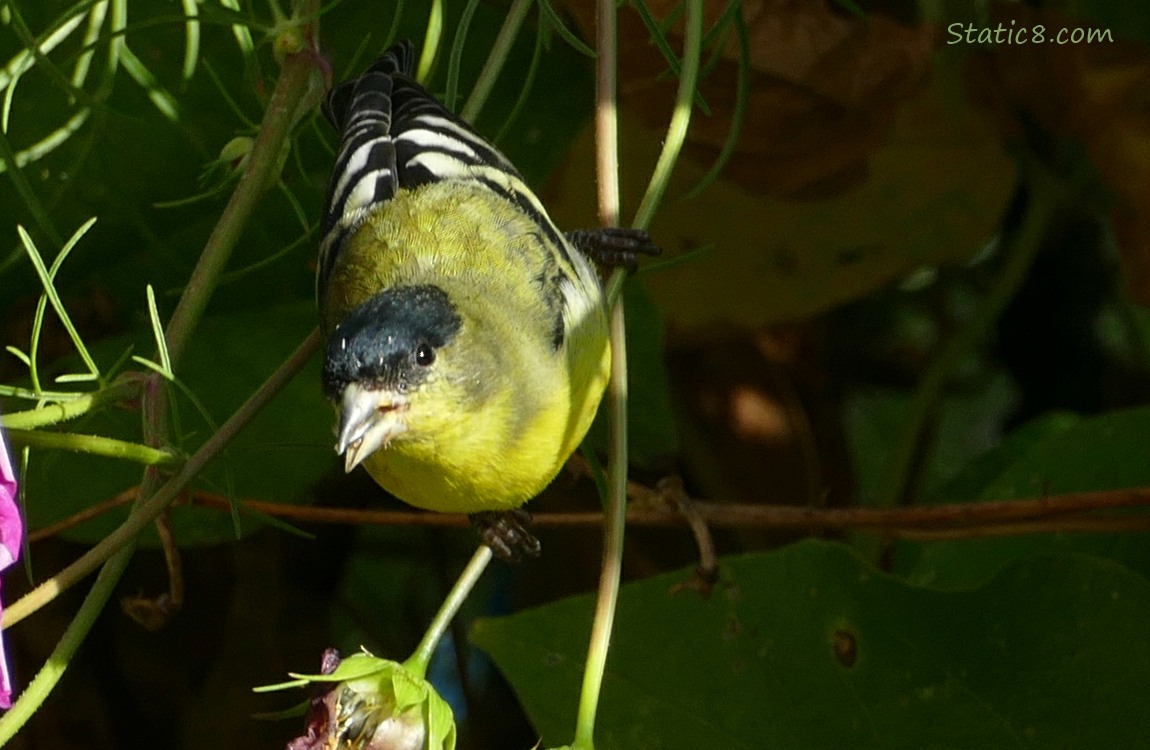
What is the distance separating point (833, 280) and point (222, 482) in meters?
0.66

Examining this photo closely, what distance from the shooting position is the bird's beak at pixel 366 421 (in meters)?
0.81

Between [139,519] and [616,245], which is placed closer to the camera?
[139,519]

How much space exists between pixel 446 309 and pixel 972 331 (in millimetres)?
735

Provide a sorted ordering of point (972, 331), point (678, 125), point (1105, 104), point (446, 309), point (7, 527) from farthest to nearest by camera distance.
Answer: point (972, 331)
point (1105, 104)
point (446, 309)
point (678, 125)
point (7, 527)

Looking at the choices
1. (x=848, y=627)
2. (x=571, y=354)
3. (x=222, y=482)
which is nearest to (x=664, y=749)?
(x=848, y=627)

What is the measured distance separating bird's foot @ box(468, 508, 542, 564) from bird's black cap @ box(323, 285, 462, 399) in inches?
5.7

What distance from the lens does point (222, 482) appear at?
1.25 m

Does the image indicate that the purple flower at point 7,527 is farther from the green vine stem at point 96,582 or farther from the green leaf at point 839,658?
the green leaf at point 839,658

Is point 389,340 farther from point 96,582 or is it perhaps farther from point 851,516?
point 851,516

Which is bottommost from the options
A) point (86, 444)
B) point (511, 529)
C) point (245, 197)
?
point (511, 529)

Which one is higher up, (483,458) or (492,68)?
(492,68)

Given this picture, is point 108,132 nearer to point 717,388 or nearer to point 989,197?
point 717,388

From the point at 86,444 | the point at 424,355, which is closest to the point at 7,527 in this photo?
the point at 86,444

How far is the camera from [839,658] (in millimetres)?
1047
